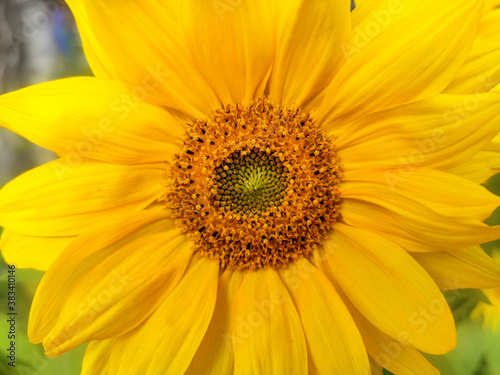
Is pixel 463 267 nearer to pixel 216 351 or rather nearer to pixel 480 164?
pixel 480 164

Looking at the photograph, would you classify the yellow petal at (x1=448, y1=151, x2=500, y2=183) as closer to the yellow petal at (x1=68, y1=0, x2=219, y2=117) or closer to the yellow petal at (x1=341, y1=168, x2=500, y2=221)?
the yellow petal at (x1=341, y1=168, x2=500, y2=221)

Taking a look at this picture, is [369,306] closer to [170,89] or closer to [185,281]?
[185,281]

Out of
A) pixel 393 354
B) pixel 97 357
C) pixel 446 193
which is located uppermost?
pixel 97 357

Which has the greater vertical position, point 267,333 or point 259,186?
point 259,186

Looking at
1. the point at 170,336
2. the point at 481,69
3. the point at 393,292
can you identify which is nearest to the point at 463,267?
the point at 393,292

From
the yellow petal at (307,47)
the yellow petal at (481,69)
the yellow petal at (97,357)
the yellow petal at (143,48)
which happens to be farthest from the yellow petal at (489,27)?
the yellow petal at (97,357)

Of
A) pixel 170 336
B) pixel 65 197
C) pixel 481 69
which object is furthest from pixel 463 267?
pixel 65 197
